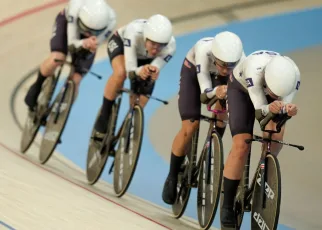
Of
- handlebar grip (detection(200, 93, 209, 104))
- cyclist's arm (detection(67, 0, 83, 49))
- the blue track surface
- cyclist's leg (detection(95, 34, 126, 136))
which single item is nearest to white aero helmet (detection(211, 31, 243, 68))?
handlebar grip (detection(200, 93, 209, 104))

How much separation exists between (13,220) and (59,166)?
7.49 feet

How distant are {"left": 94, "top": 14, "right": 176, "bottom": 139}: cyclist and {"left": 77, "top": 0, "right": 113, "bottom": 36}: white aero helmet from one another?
0.19 m

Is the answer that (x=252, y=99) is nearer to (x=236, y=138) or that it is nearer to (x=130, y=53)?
(x=236, y=138)

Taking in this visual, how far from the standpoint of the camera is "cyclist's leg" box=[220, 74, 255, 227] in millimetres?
4031

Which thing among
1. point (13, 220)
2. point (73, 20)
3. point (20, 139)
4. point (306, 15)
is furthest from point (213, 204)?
point (306, 15)

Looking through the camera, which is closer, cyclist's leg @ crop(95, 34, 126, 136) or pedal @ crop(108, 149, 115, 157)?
cyclist's leg @ crop(95, 34, 126, 136)

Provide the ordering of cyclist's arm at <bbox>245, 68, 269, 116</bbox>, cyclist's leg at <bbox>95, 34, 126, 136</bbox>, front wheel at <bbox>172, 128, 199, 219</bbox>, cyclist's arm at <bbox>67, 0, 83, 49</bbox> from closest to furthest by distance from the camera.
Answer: cyclist's arm at <bbox>245, 68, 269, 116</bbox> → front wheel at <bbox>172, 128, 199, 219</bbox> → cyclist's leg at <bbox>95, 34, 126, 136</bbox> → cyclist's arm at <bbox>67, 0, 83, 49</bbox>

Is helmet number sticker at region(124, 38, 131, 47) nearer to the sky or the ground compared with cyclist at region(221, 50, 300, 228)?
nearer to the sky

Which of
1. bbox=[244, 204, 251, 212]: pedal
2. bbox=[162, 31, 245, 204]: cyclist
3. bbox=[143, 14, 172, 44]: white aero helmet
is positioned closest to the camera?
bbox=[244, 204, 251, 212]: pedal

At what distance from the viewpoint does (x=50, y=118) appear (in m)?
6.06

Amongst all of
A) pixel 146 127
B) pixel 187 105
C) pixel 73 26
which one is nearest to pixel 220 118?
pixel 187 105

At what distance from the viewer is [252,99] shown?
12.8 ft

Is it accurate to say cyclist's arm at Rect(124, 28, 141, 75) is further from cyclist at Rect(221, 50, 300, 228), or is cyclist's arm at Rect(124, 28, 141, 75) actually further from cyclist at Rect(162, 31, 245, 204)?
cyclist at Rect(221, 50, 300, 228)

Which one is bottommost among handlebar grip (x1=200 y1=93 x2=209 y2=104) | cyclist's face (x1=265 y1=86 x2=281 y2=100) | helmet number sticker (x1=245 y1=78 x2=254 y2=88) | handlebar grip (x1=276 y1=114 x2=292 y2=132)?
handlebar grip (x1=276 y1=114 x2=292 y2=132)
